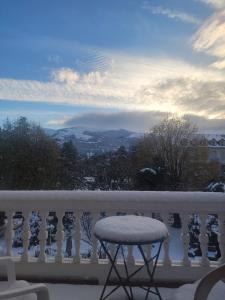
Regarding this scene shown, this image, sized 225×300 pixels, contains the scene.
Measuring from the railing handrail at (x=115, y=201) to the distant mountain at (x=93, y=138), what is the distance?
22692 millimetres

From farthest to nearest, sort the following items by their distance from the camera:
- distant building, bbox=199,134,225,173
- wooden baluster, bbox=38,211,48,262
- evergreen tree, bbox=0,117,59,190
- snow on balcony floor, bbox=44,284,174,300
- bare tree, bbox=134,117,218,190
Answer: distant building, bbox=199,134,225,173, bare tree, bbox=134,117,218,190, evergreen tree, bbox=0,117,59,190, wooden baluster, bbox=38,211,48,262, snow on balcony floor, bbox=44,284,174,300

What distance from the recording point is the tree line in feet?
86.7

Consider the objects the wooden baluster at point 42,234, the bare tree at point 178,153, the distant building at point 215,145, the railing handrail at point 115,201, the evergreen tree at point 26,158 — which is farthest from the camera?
the distant building at point 215,145

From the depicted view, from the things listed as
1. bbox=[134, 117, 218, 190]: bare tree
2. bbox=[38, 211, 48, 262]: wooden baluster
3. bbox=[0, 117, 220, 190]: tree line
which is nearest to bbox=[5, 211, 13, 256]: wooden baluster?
bbox=[38, 211, 48, 262]: wooden baluster

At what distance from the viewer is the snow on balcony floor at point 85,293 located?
2.71 meters

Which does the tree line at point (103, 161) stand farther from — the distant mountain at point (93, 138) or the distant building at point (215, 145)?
the distant building at point (215, 145)

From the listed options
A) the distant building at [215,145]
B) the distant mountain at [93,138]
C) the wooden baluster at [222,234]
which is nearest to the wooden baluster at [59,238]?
the wooden baluster at [222,234]

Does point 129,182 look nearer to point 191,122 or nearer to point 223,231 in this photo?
point 191,122

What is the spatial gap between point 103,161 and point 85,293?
26.9m

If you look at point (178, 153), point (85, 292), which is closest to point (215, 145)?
point (178, 153)

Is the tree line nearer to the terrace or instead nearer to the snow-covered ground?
the terrace

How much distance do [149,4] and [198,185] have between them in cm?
2311

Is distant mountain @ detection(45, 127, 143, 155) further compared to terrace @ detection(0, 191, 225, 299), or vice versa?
distant mountain @ detection(45, 127, 143, 155)

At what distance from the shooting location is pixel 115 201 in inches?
116
